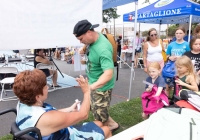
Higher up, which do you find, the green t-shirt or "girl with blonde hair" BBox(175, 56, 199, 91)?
the green t-shirt

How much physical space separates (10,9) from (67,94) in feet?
8.11

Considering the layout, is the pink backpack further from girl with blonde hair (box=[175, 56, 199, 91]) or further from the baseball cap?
the baseball cap

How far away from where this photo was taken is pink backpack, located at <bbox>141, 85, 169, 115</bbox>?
2.31 metres

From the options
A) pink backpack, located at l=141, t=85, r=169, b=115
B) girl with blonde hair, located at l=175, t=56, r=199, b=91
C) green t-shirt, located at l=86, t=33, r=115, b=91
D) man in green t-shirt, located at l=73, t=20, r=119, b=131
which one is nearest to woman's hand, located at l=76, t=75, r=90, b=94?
man in green t-shirt, located at l=73, t=20, r=119, b=131

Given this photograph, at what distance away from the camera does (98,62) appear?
2.01m

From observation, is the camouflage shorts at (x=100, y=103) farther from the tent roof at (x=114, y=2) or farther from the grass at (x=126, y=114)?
the tent roof at (x=114, y=2)

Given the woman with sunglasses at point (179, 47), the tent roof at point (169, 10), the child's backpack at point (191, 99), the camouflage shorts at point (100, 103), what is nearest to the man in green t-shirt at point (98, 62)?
the camouflage shorts at point (100, 103)

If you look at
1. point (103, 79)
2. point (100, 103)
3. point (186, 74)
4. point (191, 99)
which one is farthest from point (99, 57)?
point (186, 74)

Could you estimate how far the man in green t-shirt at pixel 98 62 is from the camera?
185cm

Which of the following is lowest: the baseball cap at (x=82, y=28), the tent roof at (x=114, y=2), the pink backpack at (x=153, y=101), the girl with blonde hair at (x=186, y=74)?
the pink backpack at (x=153, y=101)

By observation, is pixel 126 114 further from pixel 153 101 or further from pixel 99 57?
pixel 99 57

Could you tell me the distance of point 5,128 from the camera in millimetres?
3061

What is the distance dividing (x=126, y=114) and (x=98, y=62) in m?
1.75

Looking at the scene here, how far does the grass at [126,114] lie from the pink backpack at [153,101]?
0.72 meters
